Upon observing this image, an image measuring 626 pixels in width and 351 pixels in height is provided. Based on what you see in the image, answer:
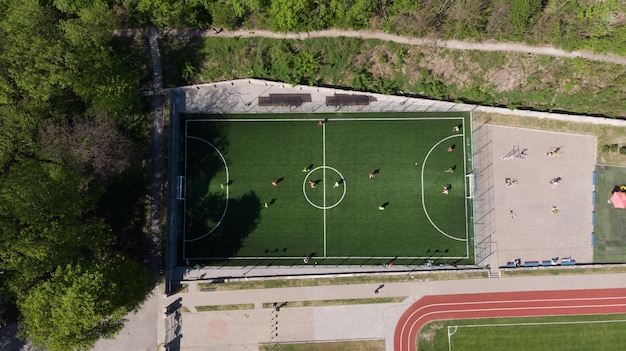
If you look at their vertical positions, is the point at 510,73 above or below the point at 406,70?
below

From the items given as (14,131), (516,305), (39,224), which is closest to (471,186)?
(516,305)

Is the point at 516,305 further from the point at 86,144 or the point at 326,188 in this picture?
the point at 86,144

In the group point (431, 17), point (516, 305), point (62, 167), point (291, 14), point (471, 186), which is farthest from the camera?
point (471, 186)


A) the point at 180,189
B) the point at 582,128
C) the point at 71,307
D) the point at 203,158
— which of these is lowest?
the point at 71,307

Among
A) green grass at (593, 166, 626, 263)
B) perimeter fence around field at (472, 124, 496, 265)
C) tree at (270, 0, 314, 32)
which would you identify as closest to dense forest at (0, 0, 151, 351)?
tree at (270, 0, 314, 32)

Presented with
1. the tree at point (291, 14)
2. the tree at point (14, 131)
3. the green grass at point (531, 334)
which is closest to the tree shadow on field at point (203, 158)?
the tree at point (291, 14)

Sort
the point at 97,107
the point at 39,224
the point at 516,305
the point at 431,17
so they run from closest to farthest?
the point at 39,224
the point at 97,107
the point at 431,17
the point at 516,305

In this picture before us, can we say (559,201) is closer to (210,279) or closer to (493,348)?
(493,348)

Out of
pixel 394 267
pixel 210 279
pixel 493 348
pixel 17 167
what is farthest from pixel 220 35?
pixel 493 348

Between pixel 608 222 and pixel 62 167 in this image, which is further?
pixel 608 222
